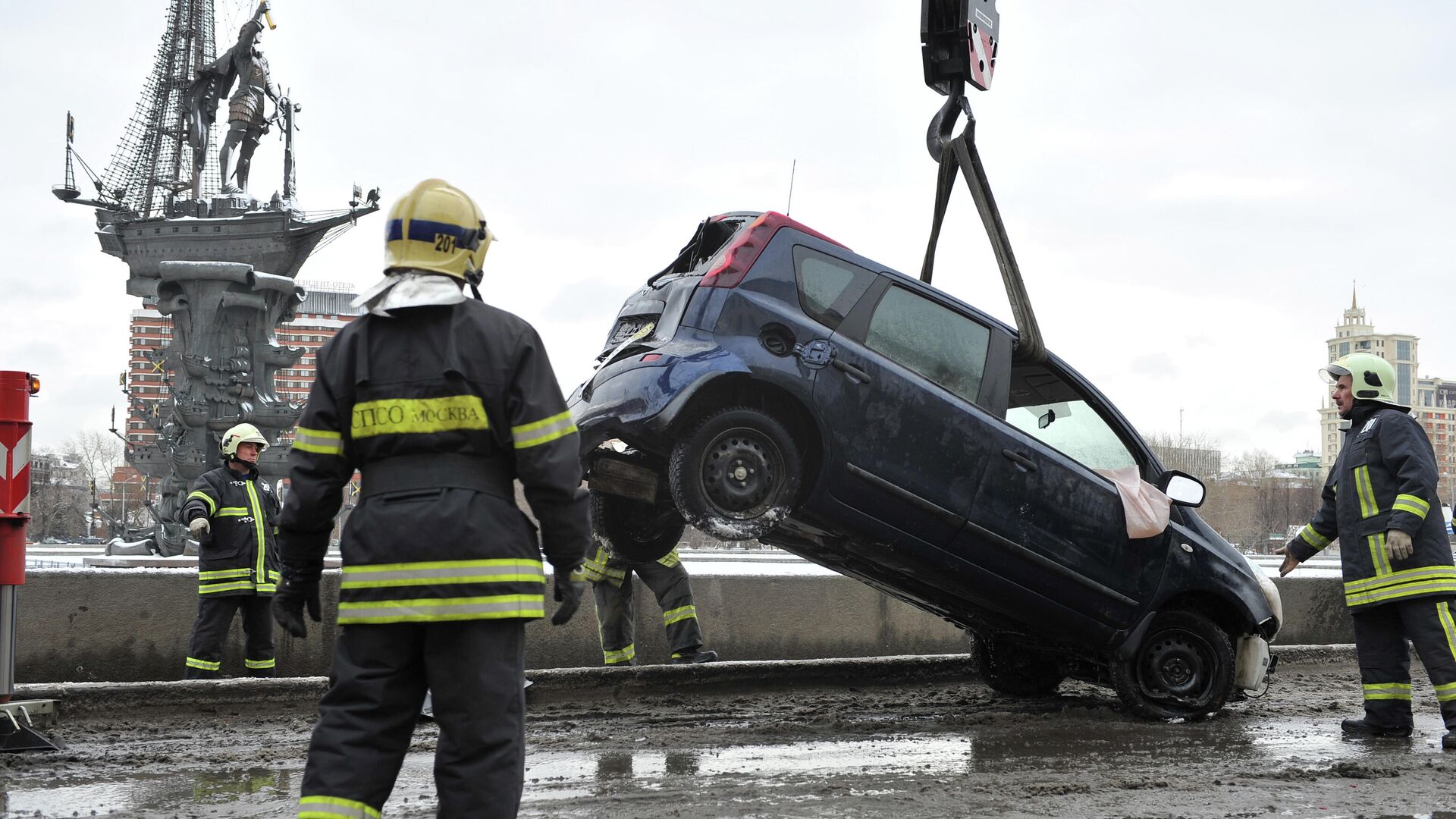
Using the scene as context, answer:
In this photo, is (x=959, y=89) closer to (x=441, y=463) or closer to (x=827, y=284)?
(x=827, y=284)

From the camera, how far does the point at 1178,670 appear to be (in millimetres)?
6465

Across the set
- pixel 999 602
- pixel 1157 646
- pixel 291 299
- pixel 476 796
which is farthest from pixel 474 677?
A: pixel 291 299

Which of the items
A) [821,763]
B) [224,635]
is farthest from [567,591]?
[224,635]

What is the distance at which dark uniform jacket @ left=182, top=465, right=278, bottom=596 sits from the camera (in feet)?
23.9

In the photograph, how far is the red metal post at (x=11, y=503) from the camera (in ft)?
A: 18.1

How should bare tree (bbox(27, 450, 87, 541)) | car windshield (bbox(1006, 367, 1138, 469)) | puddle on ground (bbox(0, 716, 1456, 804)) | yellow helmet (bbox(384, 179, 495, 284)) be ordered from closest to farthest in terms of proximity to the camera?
1. yellow helmet (bbox(384, 179, 495, 284))
2. puddle on ground (bbox(0, 716, 1456, 804))
3. car windshield (bbox(1006, 367, 1138, 469))
4. bare tree (bbox(27, 450, 87, 541))

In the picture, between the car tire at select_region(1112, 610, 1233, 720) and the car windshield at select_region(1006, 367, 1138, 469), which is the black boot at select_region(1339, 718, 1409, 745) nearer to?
the car tire at select_region(1112, 610, 1233, 720)

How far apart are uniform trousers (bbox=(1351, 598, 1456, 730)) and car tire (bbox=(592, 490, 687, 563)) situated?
11.6ft

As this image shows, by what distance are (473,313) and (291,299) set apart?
99.6 ft

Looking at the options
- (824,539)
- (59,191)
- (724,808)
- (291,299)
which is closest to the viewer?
Result: (724,808)

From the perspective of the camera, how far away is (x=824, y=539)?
5844 millimetres

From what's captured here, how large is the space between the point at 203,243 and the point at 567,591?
3341 centimetres

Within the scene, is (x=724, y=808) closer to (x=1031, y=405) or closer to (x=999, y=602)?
(x=999, y=602)

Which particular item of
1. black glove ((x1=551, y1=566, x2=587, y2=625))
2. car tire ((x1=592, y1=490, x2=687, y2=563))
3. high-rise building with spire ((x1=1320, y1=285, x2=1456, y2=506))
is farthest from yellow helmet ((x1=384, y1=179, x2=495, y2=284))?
high-rise building with spire ((x1=1320, y1=285, x2=1456, y2=506))
